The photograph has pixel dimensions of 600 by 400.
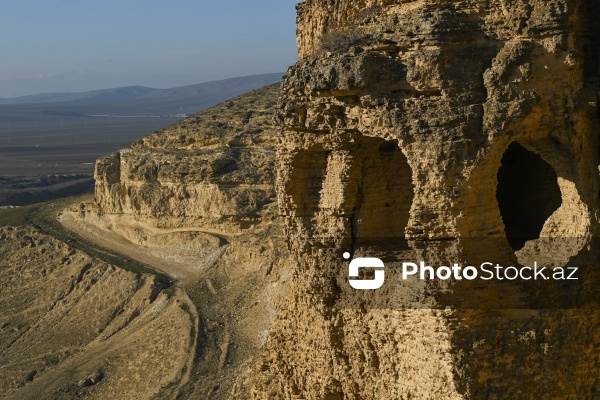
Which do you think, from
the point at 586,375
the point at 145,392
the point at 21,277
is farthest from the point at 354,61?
the point at 21,277

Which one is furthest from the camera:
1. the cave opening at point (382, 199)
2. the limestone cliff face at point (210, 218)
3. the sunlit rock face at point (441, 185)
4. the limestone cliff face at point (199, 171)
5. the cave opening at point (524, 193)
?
the limestone cliff face at point (199, 171)

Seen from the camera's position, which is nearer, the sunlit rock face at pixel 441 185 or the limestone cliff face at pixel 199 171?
the sunlit rock face at pixel 441 185

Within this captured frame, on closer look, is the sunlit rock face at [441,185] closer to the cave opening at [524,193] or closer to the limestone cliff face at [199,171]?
the cave opening at [524,193]

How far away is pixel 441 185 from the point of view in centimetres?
1263

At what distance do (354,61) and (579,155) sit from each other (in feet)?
10.2

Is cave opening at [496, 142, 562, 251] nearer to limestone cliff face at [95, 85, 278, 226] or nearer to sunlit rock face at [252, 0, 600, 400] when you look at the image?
sunlit rock face at [252, 0, 600, 400]

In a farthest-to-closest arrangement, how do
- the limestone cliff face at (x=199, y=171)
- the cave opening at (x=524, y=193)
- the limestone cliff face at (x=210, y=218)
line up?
the limestone cliff face at (x=199, y=171) < the limestone cliff face at (x=210, y=218) < the cave opening at (x=524, y=193)

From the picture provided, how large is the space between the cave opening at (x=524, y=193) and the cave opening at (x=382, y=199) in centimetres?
226

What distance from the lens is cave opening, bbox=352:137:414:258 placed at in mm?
14688

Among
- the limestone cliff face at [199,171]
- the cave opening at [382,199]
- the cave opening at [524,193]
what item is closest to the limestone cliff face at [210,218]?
the limestone cliff face at [199,171]

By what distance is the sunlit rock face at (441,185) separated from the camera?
1273 cm

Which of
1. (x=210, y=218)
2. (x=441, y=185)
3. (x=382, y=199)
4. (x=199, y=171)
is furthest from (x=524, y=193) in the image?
(x=199, y=171)

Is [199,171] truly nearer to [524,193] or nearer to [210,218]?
[210,218]

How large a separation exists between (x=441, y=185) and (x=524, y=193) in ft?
14.0
